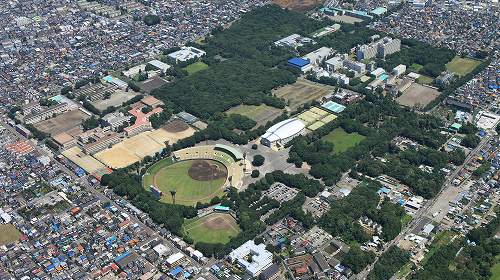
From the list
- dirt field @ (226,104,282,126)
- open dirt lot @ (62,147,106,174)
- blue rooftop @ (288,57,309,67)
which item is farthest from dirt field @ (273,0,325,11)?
open dirt lot @ (62,147,106,174)

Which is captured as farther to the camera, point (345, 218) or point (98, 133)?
point (98, 133)

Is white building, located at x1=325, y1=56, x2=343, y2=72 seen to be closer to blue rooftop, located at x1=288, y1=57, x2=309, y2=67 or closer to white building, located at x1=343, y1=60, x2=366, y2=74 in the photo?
white building, located at x1=343, y1=60, x2=366, y2=74

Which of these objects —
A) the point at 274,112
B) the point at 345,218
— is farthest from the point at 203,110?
Result: the point at 345,218

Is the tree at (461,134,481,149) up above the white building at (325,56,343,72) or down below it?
above

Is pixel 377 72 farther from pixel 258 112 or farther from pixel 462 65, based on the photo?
pixel 258 112

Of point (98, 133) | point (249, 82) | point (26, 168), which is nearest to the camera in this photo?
point (26, 168)

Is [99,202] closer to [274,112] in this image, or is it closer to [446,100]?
[274,112]

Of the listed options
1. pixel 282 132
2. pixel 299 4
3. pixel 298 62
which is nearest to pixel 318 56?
pixel 298 62
